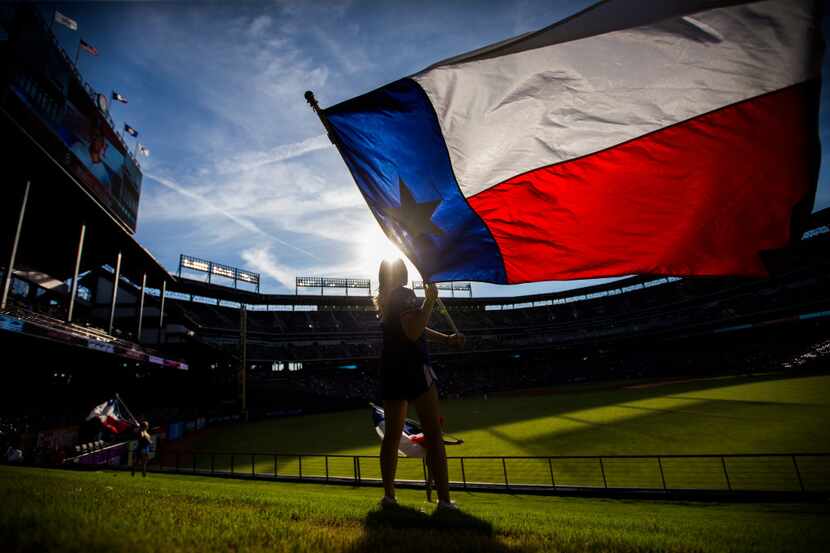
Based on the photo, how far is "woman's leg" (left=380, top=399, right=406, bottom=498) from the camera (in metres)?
3.05

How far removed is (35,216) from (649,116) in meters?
32.2

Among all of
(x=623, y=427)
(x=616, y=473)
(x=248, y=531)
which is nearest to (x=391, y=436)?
(x=248, y=531)

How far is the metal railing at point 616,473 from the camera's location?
9.18 metres

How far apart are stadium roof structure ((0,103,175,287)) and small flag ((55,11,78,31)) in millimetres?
6916

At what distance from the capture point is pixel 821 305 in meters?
37.3

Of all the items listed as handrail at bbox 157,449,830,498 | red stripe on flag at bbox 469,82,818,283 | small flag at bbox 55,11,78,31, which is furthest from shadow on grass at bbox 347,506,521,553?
small flag at bbox 55,11,78,31

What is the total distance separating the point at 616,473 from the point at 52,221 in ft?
105

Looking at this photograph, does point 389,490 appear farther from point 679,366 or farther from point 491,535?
point 679,366

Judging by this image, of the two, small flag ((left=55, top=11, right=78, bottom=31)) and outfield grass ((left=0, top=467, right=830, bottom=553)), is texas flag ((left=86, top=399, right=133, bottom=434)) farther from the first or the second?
small flag ((left=55, top=11, right=78, bottom=31))

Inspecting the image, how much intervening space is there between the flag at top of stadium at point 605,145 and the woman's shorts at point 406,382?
3.32ft

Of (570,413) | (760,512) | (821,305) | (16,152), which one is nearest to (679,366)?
(821,305)

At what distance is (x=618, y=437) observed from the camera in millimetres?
16109

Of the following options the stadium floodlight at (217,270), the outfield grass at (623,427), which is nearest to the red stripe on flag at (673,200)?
the outfield grass at (623,427)

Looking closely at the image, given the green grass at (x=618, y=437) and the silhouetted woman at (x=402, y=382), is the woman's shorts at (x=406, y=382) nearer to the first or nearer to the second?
the silhouetted woman at (x=402, y=382)
